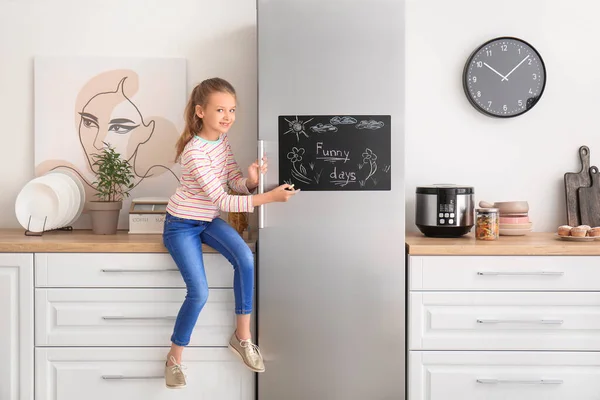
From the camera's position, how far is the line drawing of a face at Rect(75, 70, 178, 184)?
278 cm

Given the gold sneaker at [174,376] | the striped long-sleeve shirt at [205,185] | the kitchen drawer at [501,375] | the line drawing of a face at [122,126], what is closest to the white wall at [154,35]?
the line drawing of a face at [122,126]

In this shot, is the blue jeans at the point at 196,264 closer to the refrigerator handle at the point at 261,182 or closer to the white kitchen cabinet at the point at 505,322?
the refrigerator handle at the point at 261,182

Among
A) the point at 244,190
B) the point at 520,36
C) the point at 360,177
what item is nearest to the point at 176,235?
the point at 244,190

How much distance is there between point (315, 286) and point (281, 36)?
0.99m

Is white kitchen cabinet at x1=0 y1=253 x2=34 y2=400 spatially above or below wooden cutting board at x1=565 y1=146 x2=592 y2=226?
below

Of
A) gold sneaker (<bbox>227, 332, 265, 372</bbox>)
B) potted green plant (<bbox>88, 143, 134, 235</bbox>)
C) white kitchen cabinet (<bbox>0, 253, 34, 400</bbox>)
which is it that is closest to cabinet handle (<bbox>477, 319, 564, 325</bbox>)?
gold sneaker (<bbox>227, 332, 265, 372</bbox>)

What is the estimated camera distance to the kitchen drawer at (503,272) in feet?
7.49

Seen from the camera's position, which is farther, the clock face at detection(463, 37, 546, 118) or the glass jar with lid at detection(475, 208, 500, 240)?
the clock face at detection(463, 37, 546, 118)

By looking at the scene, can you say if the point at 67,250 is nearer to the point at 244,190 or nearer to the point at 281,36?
the point at 244,190

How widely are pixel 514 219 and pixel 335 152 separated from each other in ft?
3.04

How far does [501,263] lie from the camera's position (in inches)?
90.1

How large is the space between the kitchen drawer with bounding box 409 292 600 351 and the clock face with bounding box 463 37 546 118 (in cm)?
94

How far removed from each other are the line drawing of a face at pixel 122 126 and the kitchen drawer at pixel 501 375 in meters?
1.49

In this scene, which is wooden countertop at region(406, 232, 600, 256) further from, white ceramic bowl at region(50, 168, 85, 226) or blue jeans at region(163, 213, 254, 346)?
white ceramic bowl at region(50, 168, 85, 226)
